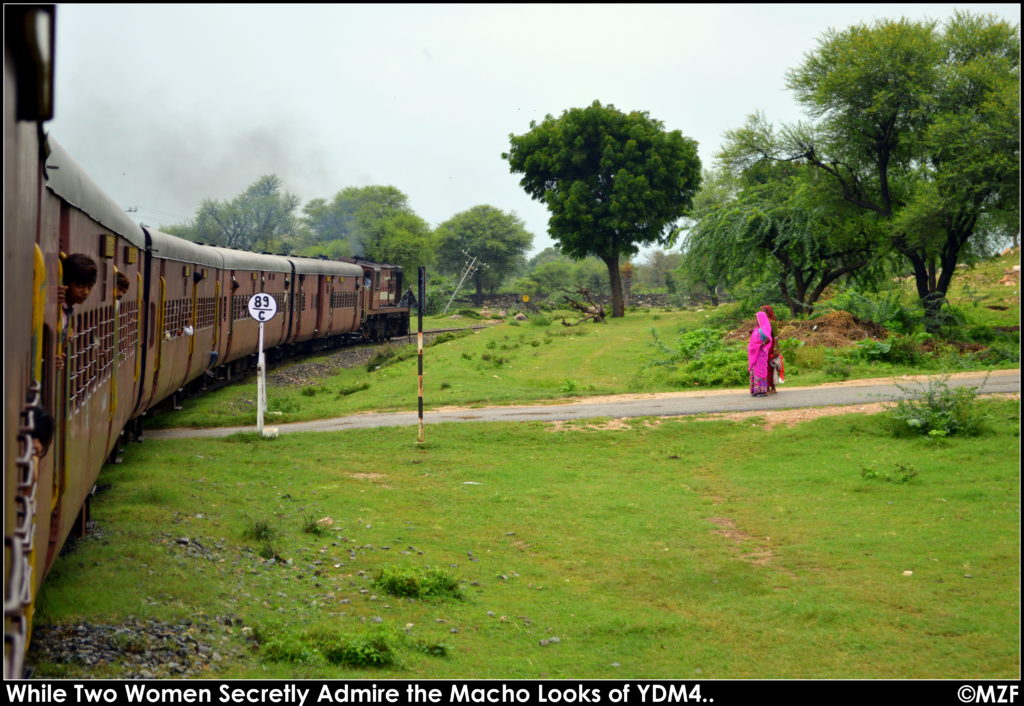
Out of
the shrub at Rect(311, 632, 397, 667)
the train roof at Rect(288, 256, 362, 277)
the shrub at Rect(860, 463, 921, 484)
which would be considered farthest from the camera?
the train roof at Rect(288, 256, 362, 277)

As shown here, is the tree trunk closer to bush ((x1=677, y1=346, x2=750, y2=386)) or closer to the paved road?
bush ((x1=677, y1=346, x2=750, y2=386))

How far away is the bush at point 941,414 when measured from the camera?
615 inches

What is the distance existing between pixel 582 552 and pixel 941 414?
8333 mm

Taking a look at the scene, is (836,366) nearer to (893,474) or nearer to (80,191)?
(893,474)

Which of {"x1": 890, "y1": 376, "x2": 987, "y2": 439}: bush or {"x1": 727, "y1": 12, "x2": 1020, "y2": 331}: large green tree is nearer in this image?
{"x1": 890, "y1": 376, "x2": 987, "y2": 439}: bush

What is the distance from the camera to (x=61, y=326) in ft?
17.6

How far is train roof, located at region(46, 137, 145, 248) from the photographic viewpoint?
219 inches

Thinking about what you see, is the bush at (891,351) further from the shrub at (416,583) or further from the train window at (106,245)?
the train window at (106,245)

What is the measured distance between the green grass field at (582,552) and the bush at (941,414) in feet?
1.00

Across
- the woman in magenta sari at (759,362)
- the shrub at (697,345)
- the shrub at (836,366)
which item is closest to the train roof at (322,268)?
the shrub at (697,345)

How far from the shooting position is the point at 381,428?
17609 mm

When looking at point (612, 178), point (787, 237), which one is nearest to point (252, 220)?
point (612, 178)

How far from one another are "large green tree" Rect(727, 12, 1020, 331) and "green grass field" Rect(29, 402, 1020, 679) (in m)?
11.2

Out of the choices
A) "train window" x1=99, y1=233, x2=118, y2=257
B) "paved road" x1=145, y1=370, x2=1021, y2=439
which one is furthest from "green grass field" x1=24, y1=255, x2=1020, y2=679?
"train window" x1=99, y1=233, x2=118, y2=257
